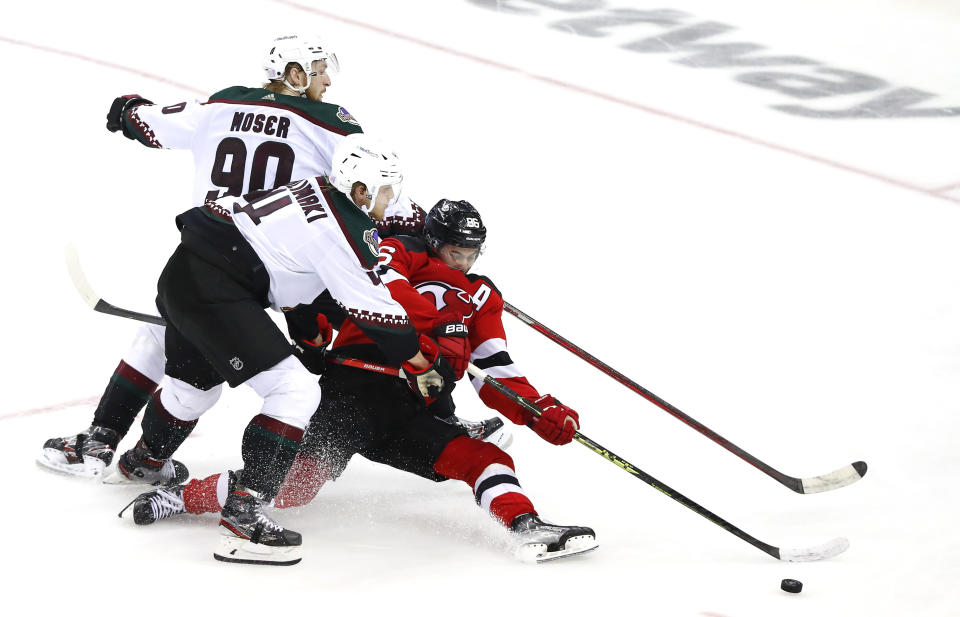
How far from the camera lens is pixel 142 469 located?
12.4ft

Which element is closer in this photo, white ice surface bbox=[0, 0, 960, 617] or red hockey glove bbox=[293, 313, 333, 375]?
white ice surface bbox=[0, 0, 960, 617]

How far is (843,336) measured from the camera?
203 inches

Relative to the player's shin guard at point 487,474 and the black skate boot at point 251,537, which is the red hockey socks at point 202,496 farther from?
the player's shin guard at point 487,474

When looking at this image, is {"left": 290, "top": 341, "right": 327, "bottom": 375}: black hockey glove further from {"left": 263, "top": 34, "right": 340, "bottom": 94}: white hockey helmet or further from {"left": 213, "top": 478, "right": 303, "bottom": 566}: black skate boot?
{"left": 263, "top": 34, "right": 340, "bottom": 94}: white hockey helmet

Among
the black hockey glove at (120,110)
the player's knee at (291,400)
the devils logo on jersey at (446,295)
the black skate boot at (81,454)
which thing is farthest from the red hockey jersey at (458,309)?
the black hockey glove at (120,110)

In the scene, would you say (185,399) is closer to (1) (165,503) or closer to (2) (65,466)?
(1) (165,503)

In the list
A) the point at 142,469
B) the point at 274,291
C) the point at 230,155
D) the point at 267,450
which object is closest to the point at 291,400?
the point at 267,450

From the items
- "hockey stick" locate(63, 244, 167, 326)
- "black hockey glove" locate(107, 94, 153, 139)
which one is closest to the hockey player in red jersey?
"hockey stick" locate(63, 244, 167, 326)

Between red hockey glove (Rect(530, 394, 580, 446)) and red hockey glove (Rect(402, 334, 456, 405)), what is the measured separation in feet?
0.91

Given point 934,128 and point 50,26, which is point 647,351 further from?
point 50,26

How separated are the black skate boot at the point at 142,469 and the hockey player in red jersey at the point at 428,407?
0.18 metres

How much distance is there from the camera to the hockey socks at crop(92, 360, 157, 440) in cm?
388

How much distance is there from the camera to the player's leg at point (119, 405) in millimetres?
3811

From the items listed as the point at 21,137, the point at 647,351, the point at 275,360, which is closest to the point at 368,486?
the point at 275,360
